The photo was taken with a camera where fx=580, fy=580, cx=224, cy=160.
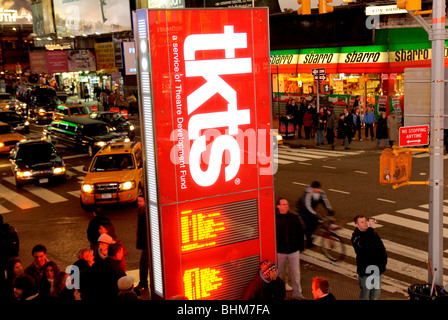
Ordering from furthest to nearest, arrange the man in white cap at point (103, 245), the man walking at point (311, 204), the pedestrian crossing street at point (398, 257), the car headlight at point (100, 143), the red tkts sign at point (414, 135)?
→ 1. the car headlight at point (100, 143)
2. the man walking at point (311, 204)
3. the pedestrian crossing street at point (398, 257)
4. the man in white cap at point (103, 245)
5. the red tkts sign at point (414, 135)

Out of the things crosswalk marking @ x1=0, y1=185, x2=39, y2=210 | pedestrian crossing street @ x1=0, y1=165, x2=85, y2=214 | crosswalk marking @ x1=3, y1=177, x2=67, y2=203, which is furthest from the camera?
crosswalk marking @ x1=3, y1=177, x2=67, y2=203

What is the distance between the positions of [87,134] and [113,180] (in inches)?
440

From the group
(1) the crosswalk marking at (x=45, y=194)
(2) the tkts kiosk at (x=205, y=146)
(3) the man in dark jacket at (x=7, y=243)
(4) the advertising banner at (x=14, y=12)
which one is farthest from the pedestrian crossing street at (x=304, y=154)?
(4) the advertising banner at (x=14, y=12)

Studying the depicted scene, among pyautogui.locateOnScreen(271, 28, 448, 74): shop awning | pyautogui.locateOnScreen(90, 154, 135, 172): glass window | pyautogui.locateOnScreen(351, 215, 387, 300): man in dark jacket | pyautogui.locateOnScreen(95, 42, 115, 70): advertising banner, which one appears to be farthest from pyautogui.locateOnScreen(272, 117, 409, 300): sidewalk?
pyautogui.locateOnScreen(95, 42, 115, 70): advertising banner

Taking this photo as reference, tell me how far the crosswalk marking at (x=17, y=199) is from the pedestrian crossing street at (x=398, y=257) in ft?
33.6

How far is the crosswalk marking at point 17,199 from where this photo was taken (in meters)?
19.3

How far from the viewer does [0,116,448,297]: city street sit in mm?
12750

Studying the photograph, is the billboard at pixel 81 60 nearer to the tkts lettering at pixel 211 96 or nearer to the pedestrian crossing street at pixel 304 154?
the pedestrian crossing street at pixel 304 154

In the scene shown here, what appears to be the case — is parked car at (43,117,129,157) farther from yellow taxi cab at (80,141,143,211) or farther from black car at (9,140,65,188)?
yellow taxi cab at (80,141,143,211)

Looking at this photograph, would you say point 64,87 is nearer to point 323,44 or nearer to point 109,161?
point 323,44

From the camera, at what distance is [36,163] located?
22078 millimetres

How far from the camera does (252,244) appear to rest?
8.54m

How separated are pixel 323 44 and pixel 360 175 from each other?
783 inches

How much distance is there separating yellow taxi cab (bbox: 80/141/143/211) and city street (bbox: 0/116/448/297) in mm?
461
